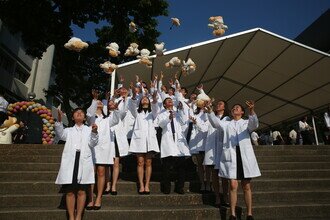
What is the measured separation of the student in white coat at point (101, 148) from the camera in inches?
183

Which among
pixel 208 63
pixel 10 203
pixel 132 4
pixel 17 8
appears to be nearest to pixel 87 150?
pixel 10 203

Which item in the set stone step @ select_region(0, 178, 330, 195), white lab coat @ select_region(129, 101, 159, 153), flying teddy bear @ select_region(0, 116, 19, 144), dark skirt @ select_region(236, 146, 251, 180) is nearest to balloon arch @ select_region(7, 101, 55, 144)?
flying teddy bear @ select_region(0, 116, 19, 144)

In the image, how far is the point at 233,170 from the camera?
14.5 feet

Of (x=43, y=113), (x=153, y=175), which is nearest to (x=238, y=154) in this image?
(x=153, y=175)

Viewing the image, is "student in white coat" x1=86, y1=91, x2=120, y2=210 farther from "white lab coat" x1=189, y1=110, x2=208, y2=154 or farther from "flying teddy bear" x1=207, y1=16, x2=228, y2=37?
"flying teddy bear" x1=207, y1=16, x2=228, y2=37

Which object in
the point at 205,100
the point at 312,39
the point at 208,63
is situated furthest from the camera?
the point at 312,39

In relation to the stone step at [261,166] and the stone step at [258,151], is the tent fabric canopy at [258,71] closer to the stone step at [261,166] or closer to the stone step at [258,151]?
the stone step at [258,151]

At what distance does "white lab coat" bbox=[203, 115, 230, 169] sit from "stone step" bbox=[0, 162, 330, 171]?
205 cm

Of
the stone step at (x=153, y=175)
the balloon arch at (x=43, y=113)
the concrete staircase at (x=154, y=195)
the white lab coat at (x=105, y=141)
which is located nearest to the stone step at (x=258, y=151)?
the concrete staircase at (x=154, y=195)

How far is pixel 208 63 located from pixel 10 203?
8312 mm

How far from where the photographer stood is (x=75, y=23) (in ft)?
47.7

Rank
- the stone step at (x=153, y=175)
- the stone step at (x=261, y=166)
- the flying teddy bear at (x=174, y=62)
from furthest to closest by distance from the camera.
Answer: the flying teddy bear at (x=174, y=62), the stone step at (x=261, y=166), the stone step at (x=153, y=175)

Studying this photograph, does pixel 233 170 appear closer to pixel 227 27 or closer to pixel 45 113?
pixel 227 27

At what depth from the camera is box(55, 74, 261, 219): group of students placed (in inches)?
165
